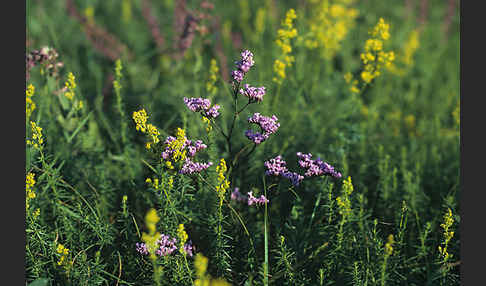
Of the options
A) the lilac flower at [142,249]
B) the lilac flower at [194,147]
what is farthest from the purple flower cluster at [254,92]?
the lilac flower at [142,249]

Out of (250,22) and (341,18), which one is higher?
(250,22)

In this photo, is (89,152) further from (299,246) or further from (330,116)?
(330,116)

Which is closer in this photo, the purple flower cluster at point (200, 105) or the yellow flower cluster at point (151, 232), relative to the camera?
the yellow flower cluster at point (151, 232)

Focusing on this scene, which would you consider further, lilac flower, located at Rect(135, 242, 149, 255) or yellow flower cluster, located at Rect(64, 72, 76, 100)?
yellow flower cluster, located at Rect(64, 72, 76, 100)

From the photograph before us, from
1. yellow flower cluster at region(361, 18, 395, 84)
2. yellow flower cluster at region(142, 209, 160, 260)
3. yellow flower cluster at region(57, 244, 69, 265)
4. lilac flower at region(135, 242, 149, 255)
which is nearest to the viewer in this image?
yellow flower cluster at region(142, 209, 160, 260)

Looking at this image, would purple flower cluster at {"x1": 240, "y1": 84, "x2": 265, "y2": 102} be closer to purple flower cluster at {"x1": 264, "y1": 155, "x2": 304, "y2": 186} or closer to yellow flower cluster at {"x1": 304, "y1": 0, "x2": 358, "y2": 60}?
purple flower cluster at {"x1": 264, "y1": 155, "x2": 304, "y2": 186}

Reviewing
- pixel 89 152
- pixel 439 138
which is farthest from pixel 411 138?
pixel 89 152

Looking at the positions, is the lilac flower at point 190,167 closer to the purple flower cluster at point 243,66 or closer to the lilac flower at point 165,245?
the lilac flower at point 165,245

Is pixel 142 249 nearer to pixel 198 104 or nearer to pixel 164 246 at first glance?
pixel 164 246

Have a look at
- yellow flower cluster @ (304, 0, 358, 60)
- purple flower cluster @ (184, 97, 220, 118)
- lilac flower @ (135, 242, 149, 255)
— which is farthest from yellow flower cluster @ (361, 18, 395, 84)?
lilac flower @ (135, 242, 149, 255)

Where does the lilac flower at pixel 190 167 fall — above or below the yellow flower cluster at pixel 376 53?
below

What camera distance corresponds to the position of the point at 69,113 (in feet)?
10.7

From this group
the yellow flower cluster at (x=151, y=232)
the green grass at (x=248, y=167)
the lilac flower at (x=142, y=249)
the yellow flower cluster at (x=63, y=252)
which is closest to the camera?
the yellow flower cluster at (x=151, y=232)

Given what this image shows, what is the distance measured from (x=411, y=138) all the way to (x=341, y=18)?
1.78 m
